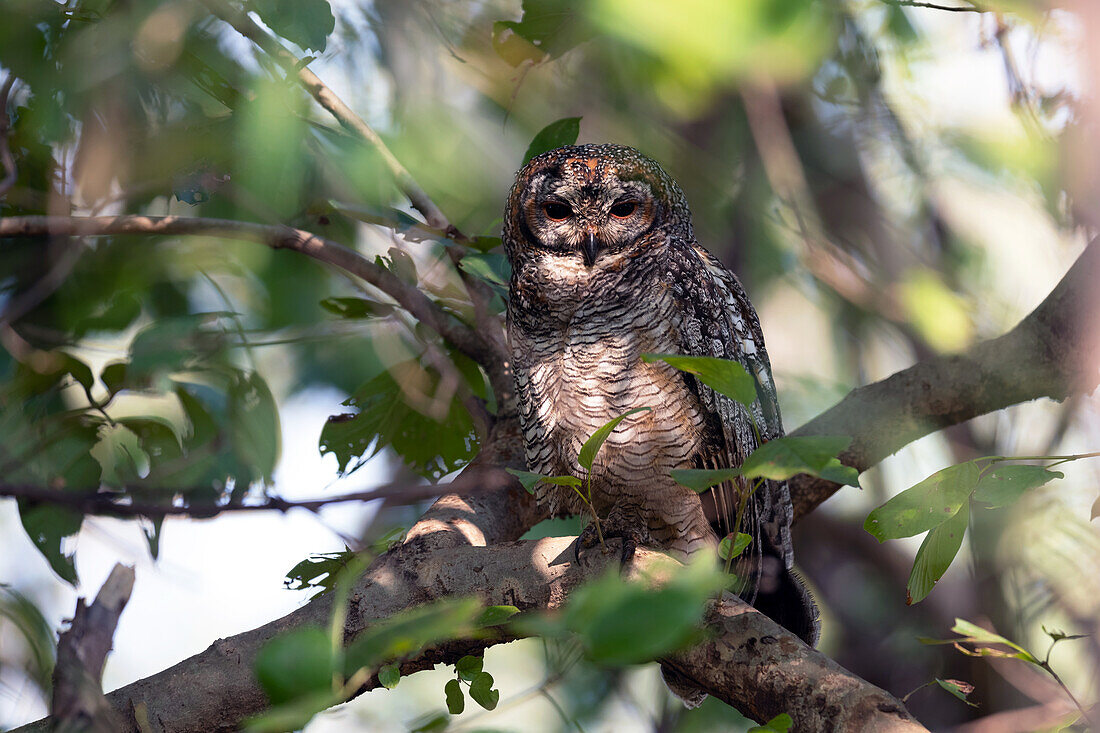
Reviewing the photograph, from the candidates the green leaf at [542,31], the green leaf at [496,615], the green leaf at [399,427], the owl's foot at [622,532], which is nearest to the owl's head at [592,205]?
the green leaf at [542,31]

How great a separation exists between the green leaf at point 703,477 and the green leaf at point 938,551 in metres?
0.37

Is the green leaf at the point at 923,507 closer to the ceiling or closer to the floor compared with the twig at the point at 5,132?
closer to the floor

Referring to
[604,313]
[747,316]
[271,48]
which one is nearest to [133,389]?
[271,48]

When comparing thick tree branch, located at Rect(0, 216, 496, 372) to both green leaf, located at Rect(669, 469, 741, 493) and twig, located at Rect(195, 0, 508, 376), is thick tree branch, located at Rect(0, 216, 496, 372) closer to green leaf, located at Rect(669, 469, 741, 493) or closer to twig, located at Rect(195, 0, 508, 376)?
twig, located at Rect(195, 0, 508, 376)

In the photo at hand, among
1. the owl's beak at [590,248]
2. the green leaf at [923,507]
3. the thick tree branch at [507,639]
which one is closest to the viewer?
the green leaf at [923,507]

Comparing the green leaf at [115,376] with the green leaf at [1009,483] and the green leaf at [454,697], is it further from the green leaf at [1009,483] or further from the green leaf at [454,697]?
the green leaf at [1009,483]

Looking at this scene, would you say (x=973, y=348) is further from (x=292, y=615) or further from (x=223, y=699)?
(x=223, y=699)

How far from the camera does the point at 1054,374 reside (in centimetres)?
200

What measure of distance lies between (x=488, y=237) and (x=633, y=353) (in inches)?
21.3

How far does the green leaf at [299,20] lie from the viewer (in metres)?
1.62

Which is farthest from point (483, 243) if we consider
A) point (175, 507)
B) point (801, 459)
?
point (801, 459)

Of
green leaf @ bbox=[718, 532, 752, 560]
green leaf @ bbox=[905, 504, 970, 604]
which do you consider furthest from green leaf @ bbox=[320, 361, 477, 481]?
green leaf @ bbox=[905, 504, 970, 604]

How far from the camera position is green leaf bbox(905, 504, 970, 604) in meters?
1.10

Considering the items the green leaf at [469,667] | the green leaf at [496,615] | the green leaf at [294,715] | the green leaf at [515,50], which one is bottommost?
the green leaf at [294,715]
